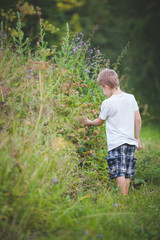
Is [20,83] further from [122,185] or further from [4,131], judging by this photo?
[122,185]

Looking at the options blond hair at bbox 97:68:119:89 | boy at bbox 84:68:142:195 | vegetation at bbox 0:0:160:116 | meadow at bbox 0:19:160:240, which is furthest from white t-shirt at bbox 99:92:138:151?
vegetation at bbox 0:0:160:116

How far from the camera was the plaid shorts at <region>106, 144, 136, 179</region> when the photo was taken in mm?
2924

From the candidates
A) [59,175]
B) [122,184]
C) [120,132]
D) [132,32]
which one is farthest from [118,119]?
[132,32]

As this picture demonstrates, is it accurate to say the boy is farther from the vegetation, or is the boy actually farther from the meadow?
the vegetation

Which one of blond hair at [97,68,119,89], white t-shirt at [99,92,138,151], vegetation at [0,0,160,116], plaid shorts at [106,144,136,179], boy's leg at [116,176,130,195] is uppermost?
vegetation at [0,0,160,116]

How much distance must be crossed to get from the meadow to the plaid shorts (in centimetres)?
21

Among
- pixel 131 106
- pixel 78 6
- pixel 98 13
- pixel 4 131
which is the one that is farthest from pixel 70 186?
pixel 98 13

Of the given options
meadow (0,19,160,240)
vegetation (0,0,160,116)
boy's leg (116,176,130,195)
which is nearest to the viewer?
meadow (0,19,160,240)

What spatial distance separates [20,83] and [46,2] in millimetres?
4035

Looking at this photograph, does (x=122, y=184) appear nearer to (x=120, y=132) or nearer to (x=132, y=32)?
(x=120, y=132)

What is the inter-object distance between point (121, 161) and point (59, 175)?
77 centimetres

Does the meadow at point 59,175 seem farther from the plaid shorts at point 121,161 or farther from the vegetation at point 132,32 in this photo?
the vegetation at point 132,32

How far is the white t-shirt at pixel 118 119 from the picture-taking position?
9.58ft

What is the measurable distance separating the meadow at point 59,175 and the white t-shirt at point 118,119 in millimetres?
270
